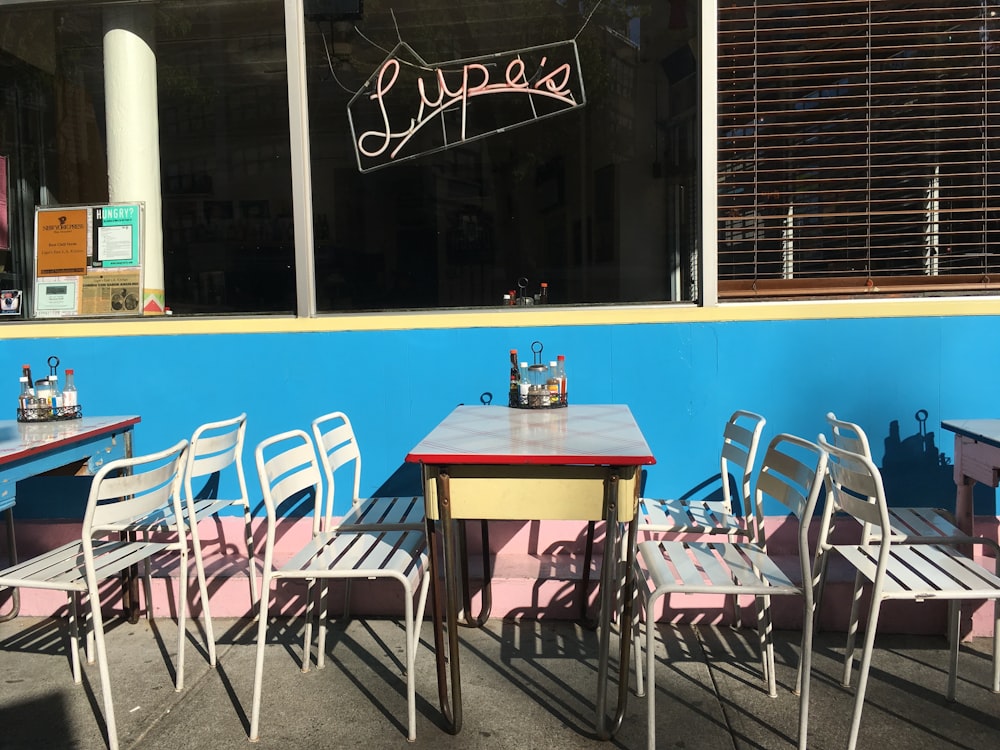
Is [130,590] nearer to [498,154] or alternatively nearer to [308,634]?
[308,634]

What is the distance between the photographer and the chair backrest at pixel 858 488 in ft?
7.27

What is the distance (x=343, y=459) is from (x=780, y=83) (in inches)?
107

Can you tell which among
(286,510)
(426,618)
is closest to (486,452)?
(426,618)

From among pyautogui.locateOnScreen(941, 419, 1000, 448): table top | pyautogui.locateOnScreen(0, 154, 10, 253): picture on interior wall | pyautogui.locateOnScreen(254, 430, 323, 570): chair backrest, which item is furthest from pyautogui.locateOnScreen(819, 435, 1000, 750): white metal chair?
pyautogui.locateOnScreen(0, 154, 10, 253): picture on interior wall

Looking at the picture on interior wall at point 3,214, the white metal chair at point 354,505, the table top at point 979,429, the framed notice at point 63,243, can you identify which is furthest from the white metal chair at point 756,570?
the picture on interior wall at point 3,214

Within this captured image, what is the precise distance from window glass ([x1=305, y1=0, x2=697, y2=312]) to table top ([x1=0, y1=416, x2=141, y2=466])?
45.2 inches

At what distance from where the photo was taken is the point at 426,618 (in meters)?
3.45

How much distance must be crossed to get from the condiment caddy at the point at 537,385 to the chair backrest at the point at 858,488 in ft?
3.67

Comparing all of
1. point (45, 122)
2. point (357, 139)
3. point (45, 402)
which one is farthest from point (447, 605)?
point (45, 122)

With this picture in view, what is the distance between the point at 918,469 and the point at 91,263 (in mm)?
4311

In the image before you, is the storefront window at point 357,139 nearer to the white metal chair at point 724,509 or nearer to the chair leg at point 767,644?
the white metal chair at point 724,509

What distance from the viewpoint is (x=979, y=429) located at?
289 centimetres

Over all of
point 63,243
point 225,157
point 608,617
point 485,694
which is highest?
point 225,157

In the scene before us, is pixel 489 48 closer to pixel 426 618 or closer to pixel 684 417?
pixel 684 417
